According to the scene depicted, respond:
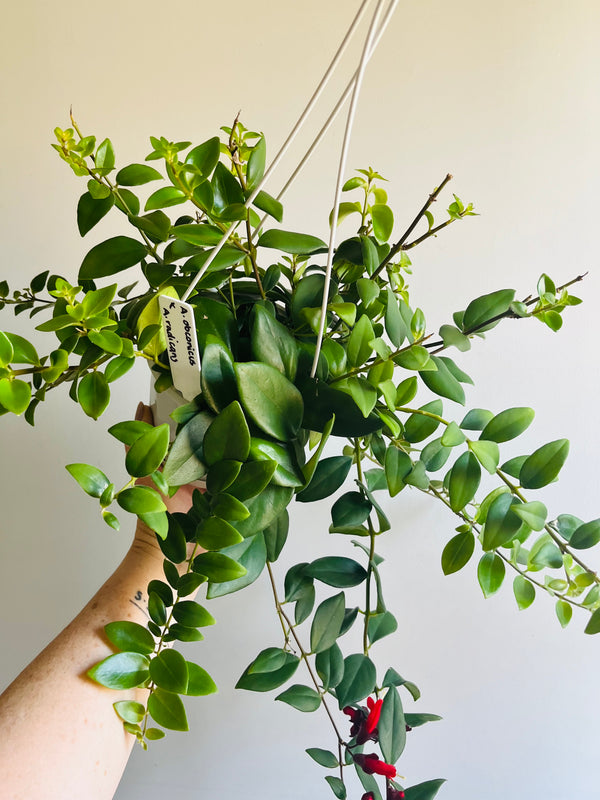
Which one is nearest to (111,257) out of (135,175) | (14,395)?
(135,175)

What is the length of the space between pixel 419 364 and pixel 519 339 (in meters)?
0.52

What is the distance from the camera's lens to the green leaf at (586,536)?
0.59 m

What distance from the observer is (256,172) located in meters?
0.51

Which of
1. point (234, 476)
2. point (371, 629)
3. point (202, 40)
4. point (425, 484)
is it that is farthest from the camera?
point (202, 40)

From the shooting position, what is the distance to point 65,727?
49 centimetres

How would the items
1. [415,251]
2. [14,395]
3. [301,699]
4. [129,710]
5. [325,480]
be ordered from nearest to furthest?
[14,395] < [129,710] < [325,480] < [301,699] < [415,251]

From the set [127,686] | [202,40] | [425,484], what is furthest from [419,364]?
[202,40]

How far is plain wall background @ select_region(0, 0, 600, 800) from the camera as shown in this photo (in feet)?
3.07

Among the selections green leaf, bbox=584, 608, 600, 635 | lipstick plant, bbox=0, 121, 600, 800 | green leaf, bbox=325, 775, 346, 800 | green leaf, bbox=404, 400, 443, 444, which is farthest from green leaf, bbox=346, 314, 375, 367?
green leaf, bbox=325, 775, 346, 800

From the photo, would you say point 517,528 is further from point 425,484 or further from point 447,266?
point 447,266

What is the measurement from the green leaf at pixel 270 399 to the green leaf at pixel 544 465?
0.72 ft

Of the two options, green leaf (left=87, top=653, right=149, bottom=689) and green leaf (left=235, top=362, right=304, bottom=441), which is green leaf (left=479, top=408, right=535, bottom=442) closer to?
green leaf (left=235, top=362, right=304, bottom=441)

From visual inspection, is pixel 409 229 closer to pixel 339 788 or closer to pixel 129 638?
pixel 129 638

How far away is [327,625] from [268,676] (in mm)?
86
